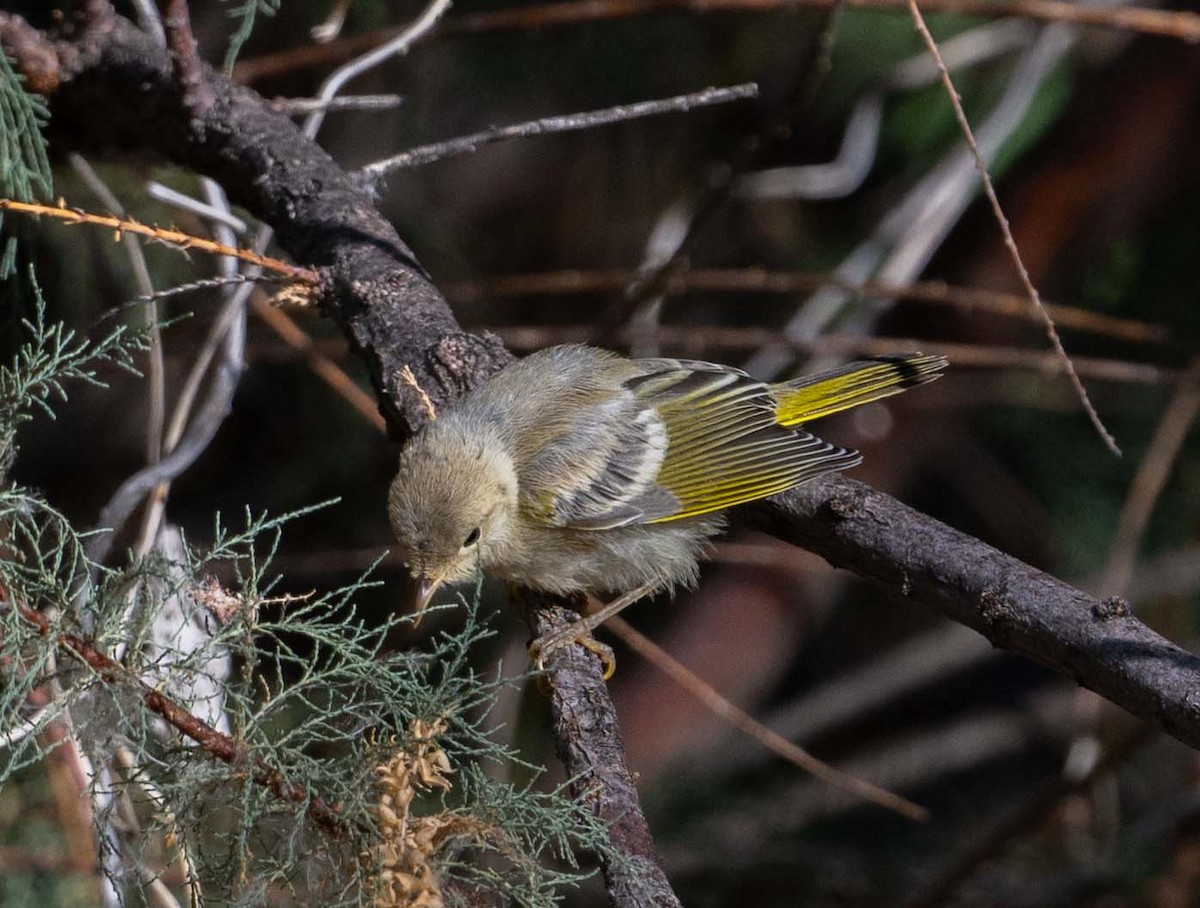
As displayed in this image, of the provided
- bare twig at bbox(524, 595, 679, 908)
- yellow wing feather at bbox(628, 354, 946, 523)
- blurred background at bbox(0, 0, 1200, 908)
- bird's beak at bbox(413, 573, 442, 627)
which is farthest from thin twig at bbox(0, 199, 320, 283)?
blurred background at bbox(0, 0, 1200, 908)

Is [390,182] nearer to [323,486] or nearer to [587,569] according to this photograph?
[323,486]

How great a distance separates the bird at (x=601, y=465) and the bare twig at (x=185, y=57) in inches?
26.8

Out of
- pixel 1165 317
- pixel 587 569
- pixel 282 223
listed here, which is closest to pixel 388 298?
pixel 282 223

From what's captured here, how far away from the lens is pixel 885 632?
5.20 meters

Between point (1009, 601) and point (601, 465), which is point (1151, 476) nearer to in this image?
point (601, 465)

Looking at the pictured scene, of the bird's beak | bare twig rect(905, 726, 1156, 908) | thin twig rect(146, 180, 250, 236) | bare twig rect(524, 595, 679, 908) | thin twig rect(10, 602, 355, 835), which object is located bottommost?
bare twig rect(905, 726, 1156, 908)

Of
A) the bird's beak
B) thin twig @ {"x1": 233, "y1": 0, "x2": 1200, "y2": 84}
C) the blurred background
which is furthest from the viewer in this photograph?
the blurred background

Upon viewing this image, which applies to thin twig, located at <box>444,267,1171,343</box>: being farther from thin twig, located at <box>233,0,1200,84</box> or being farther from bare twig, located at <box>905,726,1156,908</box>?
bare twig, located at <box>905,726,1156,908</box>

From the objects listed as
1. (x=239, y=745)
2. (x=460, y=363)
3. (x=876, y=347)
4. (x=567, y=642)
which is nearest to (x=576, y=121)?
(x=460, y=363)

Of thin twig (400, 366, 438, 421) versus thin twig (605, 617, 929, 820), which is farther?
thin twig (605, 617, 929, 820)

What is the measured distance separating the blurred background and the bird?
0.61 m

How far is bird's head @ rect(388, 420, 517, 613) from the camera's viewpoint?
2.08m

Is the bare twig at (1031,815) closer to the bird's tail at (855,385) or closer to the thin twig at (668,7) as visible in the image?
the bird's tail at (855,385)

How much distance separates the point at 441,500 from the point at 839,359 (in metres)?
2.08
